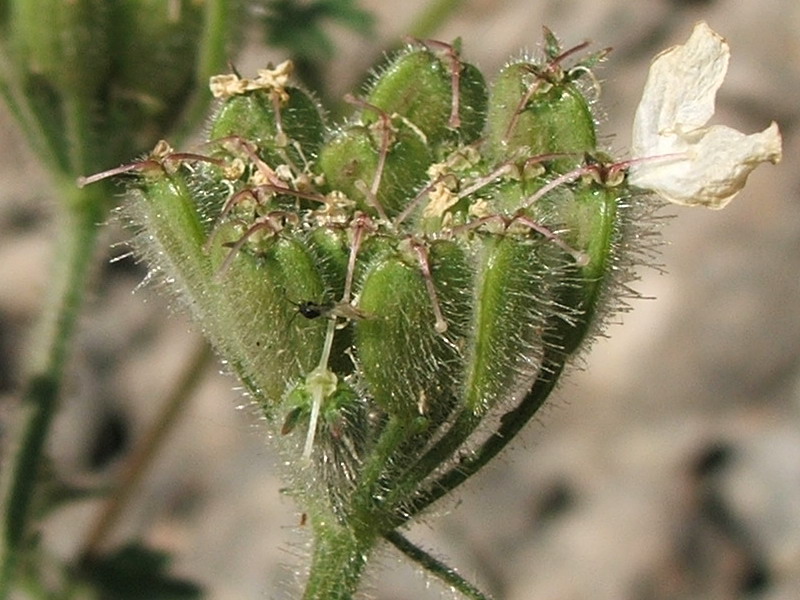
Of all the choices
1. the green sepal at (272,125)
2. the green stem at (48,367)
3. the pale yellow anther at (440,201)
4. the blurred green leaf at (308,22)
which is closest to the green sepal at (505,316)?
the pale yellow anther at (440,201)

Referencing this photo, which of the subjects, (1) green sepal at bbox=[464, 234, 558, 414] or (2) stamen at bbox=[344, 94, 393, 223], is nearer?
(1) green sepal at bbox=[464, 234, 558, 414]

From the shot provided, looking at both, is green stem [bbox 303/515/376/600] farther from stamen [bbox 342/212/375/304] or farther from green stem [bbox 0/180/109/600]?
green stem [bbox 0/180/109/600]

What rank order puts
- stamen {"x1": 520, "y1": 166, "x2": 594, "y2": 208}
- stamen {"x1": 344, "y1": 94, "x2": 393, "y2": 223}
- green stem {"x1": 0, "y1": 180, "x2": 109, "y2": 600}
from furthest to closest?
1. green stem {"x1": 0, "y1": 180, "x2": 109, "y2": 600}
2. stamen {"x1": 344, "y1": 94, "x2": 393, "y2": 223}
3. stamen {"x1": 520, "y1": 166, "x2": 594, "y2": 208}

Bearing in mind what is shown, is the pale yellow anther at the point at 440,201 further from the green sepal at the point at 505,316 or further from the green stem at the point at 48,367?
the green stem at the point at 48,367

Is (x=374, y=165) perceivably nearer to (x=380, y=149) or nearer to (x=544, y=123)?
(x=380, y=149)

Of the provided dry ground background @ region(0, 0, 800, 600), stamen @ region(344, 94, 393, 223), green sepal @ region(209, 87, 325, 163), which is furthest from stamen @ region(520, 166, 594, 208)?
dry ground background @ region(0, 0, 800, 600)

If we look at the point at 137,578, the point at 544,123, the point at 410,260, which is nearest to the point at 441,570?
the point at 410,260

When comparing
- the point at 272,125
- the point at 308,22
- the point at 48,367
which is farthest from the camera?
the point at 308,22

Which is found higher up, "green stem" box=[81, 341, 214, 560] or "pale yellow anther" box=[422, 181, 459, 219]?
"green stem" box=[81, 341, 214, 560]
